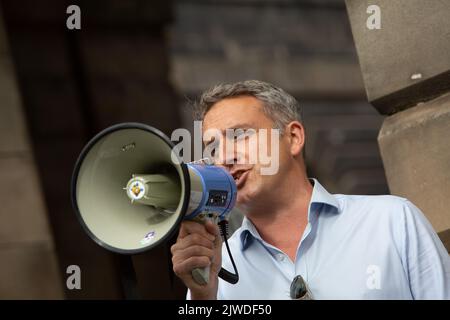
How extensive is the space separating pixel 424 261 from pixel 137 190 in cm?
77

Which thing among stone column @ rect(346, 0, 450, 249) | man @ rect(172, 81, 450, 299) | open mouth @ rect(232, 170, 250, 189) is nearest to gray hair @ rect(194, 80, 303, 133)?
man @ rect(172, 81, 450, 299)

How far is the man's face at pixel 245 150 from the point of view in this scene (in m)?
2.85

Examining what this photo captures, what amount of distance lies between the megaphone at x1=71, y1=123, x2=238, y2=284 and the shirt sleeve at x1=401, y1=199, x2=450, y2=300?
468 mm

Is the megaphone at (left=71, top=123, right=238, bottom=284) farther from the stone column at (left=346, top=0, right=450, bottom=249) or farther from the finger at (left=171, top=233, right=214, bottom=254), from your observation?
the stone column at (left=346, top=0, right=450, bottom=249)

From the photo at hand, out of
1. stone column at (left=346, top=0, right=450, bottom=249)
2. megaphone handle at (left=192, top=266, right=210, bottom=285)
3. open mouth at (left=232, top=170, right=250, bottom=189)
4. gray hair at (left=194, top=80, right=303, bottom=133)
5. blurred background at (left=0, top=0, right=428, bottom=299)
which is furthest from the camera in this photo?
blurred background at (left=0, top=0, right=428, bottom=299)

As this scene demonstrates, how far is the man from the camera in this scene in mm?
2609

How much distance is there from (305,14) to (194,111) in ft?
32.0

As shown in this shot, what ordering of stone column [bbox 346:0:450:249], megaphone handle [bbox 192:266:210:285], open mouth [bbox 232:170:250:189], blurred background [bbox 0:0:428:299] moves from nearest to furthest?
megaphone handle [bbox 192:266:210:285] < open mouth [bbox 232:170:250:189] < stone column [bbox 346:0:450:249] < blurred background [bbox 0:0:428:299]

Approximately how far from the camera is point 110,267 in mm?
6473

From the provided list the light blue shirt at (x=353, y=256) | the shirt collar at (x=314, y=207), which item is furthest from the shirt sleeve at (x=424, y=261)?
the shirt collar at (x=314, y=207)

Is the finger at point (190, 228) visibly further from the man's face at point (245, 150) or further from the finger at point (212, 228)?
the man's face at point (245, 150)

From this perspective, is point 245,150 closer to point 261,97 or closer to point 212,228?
point 261,97

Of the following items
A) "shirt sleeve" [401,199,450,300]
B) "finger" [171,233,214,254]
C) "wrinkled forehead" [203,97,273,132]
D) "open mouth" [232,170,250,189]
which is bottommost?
"shirt sleeve" [401,199,450,300]
